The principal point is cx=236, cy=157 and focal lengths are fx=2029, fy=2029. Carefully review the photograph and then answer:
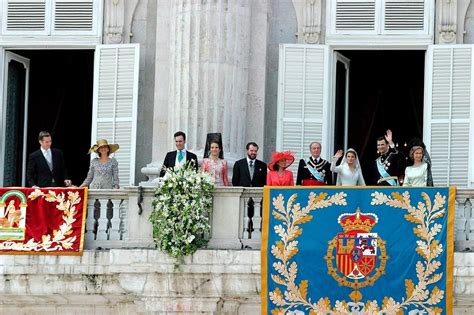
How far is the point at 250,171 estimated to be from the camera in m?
33.2

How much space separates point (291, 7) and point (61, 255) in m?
6.36

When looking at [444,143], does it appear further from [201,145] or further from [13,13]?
[13,13]

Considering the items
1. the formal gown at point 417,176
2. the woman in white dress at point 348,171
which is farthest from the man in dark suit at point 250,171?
the formal gown at point 417,176

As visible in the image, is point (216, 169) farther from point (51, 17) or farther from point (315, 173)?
point (51, 17)

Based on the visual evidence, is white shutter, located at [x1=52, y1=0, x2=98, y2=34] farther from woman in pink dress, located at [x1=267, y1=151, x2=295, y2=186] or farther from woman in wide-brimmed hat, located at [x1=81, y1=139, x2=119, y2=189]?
woman in pink dress, located at [x1=267, y1=151, x2=295, y2=186]

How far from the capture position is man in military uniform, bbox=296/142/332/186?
108 ft

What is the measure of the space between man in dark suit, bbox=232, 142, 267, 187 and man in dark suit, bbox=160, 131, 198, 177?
0.70m

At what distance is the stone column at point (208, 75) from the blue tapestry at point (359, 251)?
8.46ft

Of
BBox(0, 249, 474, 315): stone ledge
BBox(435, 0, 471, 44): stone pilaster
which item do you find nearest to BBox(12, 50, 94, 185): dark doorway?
BBox(0, 249, 474, 315): stone ledge

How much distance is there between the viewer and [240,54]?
3466cm

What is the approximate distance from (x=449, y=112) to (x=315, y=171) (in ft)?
9.82

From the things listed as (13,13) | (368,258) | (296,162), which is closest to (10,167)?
(13,13)

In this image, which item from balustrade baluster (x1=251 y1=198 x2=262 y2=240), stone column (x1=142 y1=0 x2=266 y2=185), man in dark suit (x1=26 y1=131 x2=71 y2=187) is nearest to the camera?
balustrade baluster (x1=251 y1=198 x2=262 y2=240)

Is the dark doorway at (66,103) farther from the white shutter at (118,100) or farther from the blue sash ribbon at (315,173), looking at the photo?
the blue sash ribbon at (315,173)
